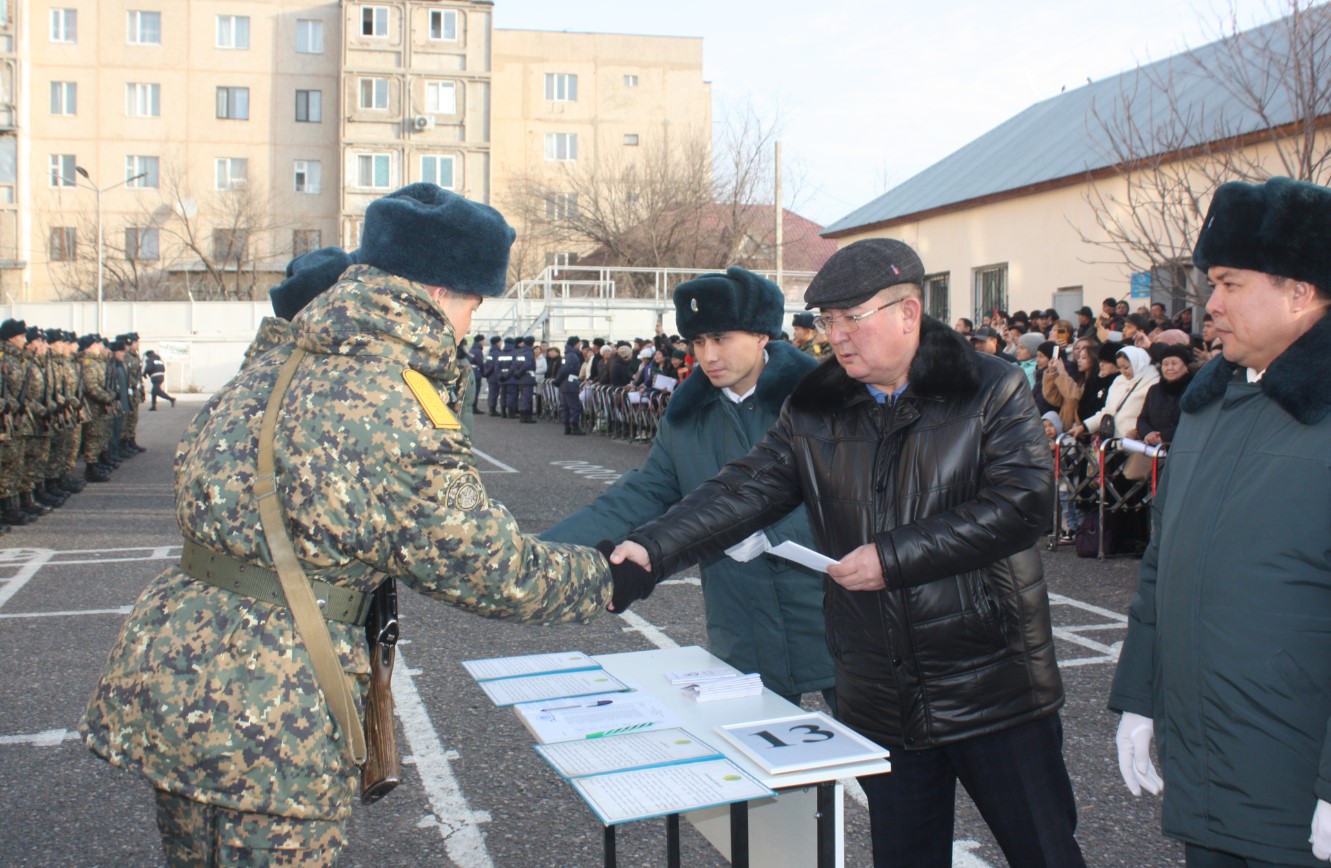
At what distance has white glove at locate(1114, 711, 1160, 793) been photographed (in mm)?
2912

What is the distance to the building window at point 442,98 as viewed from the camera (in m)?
55.0

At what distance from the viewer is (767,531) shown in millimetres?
3828

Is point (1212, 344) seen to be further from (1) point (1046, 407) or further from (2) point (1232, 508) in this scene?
(2) point (1232, 508)

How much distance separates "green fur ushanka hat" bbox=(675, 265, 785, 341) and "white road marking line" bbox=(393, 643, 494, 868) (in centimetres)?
196

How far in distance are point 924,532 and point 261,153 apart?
57.2 meters

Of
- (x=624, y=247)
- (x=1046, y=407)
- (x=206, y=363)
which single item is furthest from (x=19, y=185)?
(x=1046, y=407)

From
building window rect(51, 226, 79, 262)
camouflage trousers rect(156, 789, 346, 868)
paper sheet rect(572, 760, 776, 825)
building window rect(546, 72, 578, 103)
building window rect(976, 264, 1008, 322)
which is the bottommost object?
camouflage trousers rect(156, 789, 346, 868)

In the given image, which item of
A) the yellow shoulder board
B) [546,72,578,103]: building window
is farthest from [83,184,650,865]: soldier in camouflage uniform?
[546,72,578,103]: building window

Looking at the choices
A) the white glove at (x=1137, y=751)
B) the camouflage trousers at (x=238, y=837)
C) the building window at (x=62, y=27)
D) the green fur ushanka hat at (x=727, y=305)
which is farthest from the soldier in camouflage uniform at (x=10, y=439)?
the building window at (x=62, y=27)

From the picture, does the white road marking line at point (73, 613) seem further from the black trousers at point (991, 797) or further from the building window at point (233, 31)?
the building window at point (233, 31)

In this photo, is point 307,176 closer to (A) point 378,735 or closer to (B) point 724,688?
(B) point 724,688

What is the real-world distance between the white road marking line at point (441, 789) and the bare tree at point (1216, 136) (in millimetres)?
9987

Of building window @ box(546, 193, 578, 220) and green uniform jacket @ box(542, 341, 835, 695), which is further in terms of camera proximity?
building window @ box(546, 193, 578, 220)

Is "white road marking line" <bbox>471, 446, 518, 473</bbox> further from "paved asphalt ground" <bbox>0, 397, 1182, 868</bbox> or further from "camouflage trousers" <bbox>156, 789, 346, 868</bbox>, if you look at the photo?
"camouflage trousers" <bbox>156, 789, 346, 868</bbox>
